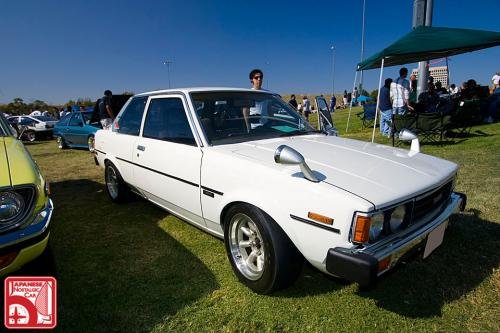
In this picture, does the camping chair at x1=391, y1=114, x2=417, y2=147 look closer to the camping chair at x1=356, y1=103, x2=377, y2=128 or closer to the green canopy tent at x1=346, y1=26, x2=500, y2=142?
the green canopy tent at x1=346, y1=26, x2=500, y2=142

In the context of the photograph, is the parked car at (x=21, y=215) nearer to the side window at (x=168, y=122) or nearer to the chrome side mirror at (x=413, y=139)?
the side window at (x=168, y=122)

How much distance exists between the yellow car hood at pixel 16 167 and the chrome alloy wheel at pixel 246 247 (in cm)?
143

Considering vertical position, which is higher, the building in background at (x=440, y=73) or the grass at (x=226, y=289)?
the building in background at (x=440, y=73)

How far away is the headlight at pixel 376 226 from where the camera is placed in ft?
6.31

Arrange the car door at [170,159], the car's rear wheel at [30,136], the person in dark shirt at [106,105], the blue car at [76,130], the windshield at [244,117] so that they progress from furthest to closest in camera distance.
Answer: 1. the car's rear wheel at [30,136]
2. the blue car at [76,130]
3. the person in dark shirt at [106,105]
4. the windshield at [244,117]
5. the car door at [170,159]

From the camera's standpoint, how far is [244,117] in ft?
10.7

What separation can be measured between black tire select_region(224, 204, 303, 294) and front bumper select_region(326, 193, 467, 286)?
345mm

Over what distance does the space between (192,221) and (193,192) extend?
403mm

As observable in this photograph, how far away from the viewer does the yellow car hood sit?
7.16 ft

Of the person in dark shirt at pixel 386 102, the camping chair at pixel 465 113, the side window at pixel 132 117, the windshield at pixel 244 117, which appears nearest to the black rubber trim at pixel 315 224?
the windshield at pixel 244 117

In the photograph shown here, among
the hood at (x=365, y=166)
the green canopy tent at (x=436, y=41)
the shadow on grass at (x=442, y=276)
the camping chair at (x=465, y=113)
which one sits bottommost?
the shadow on grass at (x=442, y=276)

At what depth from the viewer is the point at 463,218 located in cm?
361

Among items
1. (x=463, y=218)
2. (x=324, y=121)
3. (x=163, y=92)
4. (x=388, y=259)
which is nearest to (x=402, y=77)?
(x=324, y=121)

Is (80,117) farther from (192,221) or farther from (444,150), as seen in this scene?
(444,150)
